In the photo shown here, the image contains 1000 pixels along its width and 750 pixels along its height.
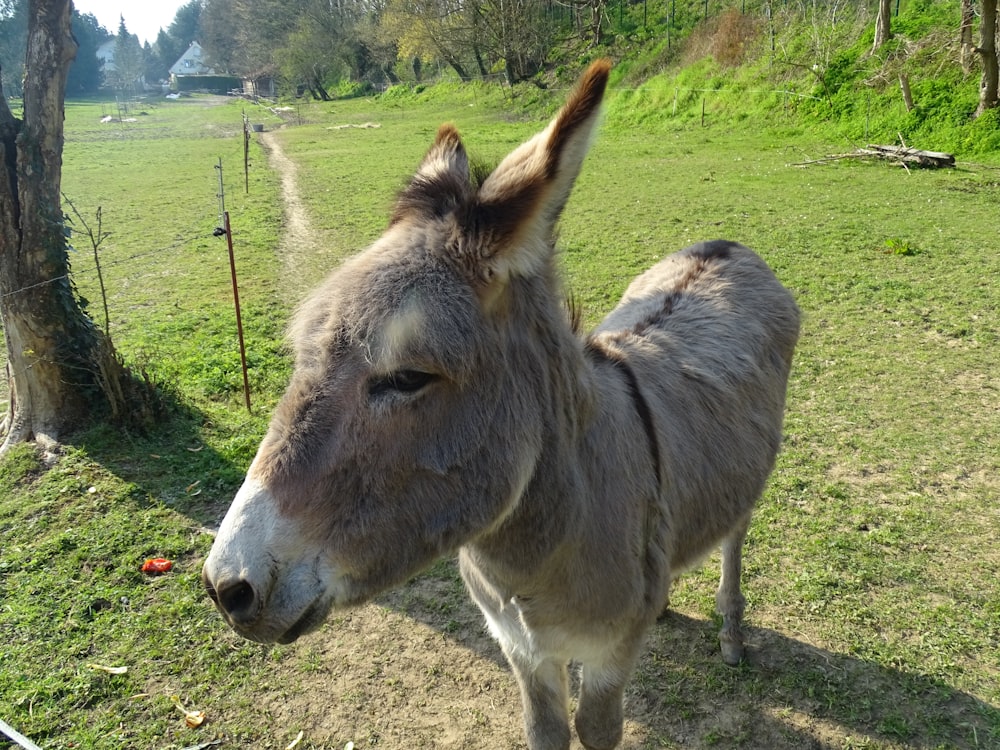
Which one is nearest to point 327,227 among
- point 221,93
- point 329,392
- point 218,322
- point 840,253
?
point 218,322

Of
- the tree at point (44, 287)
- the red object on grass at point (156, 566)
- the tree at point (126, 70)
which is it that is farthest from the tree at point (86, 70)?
the red object on grass at point (156, 566)

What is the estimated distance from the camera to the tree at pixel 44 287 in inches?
182

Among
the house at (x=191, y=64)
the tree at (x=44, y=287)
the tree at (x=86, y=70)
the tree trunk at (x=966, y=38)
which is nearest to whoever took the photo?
the tree at (x=44, y=287)

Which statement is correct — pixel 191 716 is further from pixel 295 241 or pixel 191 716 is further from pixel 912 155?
pixel 912 155

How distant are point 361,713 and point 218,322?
19.6 feet

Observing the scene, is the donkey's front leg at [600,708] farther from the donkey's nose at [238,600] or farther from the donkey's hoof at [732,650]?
the donkey's nose at [238,600]

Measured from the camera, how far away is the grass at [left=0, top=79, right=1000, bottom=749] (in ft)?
10.2

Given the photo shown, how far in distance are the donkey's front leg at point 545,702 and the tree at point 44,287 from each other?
4222 mm

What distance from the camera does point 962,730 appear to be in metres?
2.93

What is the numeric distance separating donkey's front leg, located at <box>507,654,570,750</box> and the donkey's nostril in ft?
4.38

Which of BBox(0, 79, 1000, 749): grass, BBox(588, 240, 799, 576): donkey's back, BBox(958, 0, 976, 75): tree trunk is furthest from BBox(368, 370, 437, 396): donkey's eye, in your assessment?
BBox(958, 0, 976, 75): tree trunk

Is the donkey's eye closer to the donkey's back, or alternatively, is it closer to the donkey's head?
the donkey's head

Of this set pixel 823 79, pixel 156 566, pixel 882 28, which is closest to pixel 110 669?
pixel 156 566

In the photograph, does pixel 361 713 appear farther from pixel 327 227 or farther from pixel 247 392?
pixel 327 227
